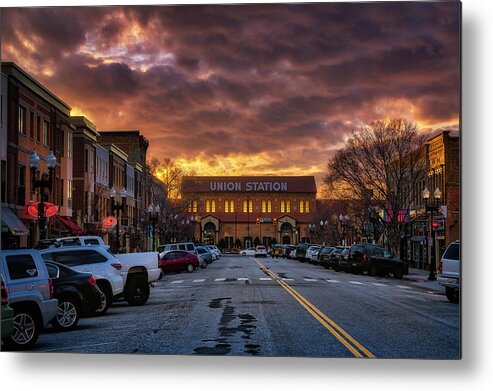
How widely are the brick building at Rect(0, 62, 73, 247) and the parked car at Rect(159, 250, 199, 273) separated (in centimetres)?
1029

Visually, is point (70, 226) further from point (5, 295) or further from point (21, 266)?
point (5, 295)

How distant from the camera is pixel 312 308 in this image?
20469 millimetres

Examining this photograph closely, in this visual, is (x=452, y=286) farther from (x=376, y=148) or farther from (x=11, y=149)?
(x=376, y=148)

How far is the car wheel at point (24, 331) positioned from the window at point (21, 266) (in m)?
0.75

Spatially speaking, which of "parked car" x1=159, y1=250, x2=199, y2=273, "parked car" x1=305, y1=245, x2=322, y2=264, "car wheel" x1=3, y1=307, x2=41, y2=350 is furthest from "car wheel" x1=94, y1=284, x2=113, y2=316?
"parked car" x1=305, y1=245, x2=322, y2=264

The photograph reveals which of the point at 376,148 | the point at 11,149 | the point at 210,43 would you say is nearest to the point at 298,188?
the point at 376,148

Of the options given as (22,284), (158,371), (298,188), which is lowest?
(158,371)

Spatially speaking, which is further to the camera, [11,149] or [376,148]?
[376,148]

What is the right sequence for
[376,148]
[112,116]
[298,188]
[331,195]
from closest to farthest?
[112,116] → [298,188] → [376,148] → [331,195]

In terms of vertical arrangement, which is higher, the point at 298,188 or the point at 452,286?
the point at 298,188

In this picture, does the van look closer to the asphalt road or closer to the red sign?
the asphalt road

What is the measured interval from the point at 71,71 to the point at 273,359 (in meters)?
8.38

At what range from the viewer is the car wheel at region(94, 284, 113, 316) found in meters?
20.0

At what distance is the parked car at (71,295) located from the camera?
17234 millimetres
